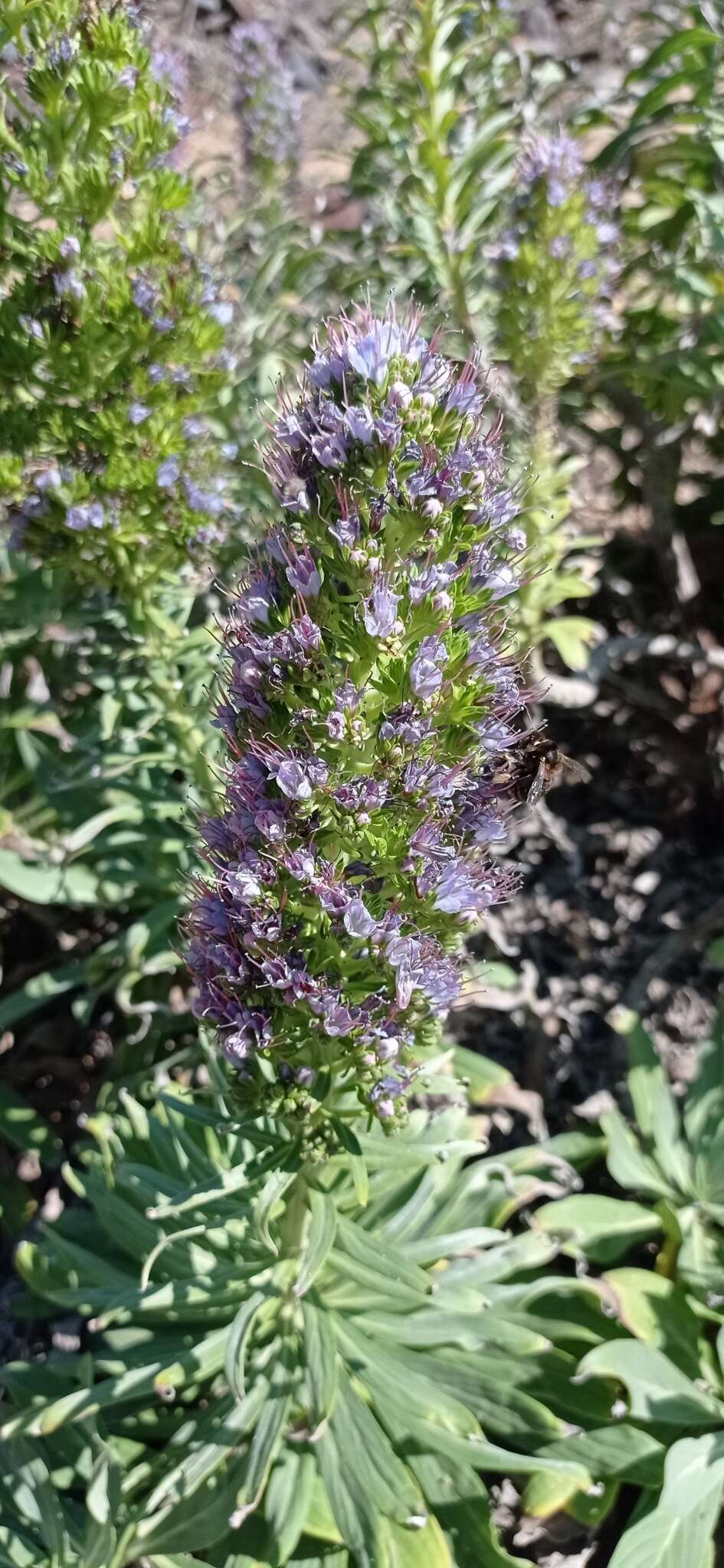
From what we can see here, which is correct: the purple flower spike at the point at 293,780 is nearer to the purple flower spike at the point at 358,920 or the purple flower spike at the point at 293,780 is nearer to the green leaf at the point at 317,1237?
the purple flower spike at the point at 358,920

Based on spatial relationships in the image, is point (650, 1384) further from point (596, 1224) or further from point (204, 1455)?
point (204, 1455)

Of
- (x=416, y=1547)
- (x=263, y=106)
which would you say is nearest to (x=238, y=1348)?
(x=416, y=1547)

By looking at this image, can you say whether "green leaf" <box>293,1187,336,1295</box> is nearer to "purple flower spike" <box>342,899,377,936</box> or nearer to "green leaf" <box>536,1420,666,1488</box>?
"purple flower spike" <box>342,899,377,936</box>

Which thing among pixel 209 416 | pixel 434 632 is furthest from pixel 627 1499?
pixel 209 416

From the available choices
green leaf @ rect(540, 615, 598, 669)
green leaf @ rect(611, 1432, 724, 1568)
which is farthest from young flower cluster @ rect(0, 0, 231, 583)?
green leaf @ rect(611, 1432, 724, 1568)

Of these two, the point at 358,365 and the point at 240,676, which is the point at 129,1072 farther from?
the point at 358,365
